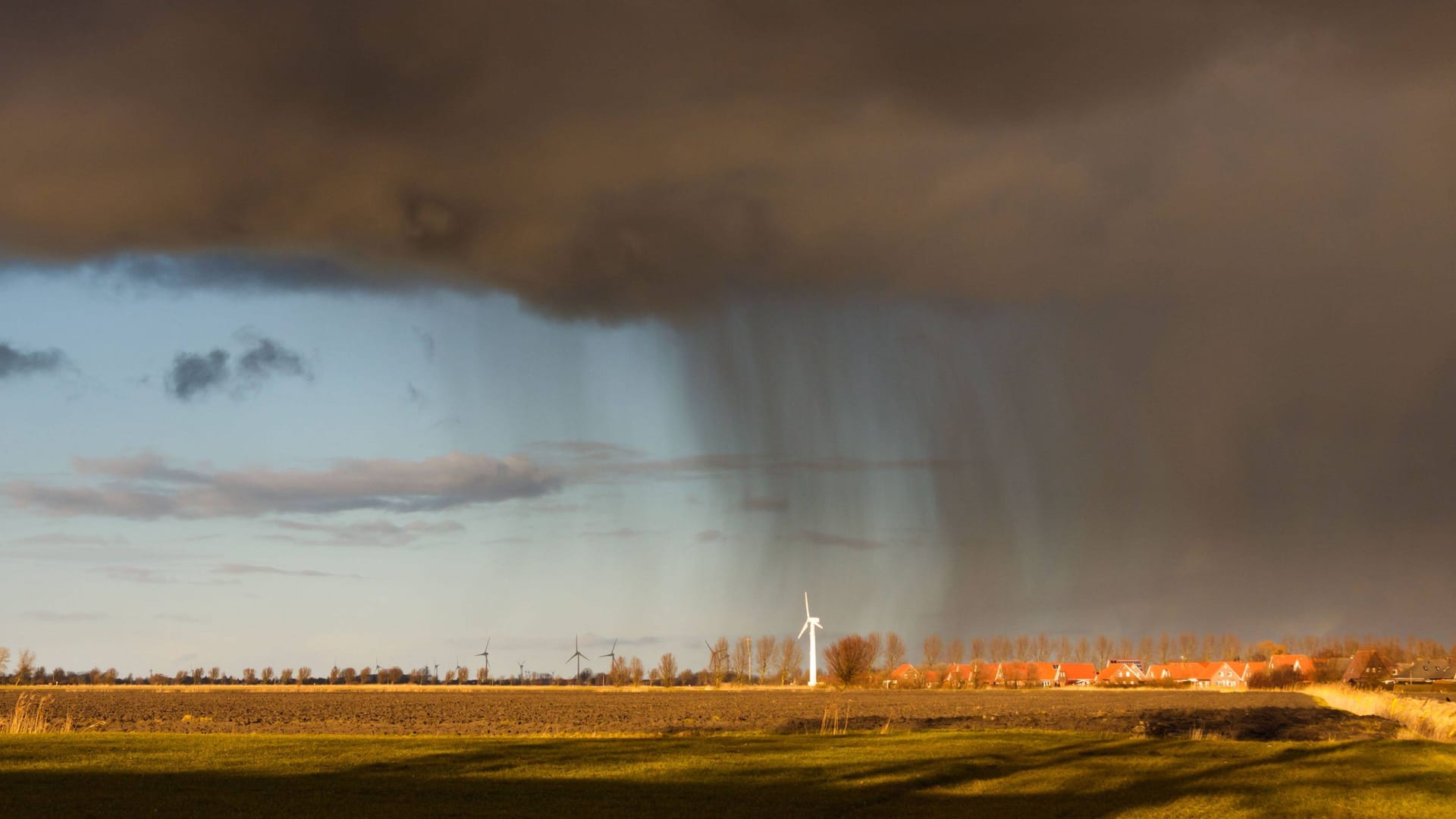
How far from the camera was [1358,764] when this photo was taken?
39.6m

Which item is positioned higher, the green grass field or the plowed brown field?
the green grass field

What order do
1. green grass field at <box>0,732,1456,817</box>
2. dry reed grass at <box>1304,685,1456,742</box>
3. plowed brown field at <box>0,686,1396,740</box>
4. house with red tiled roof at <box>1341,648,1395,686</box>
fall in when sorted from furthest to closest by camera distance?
1. house with red tiled roof at <box>1341,648,1395,686</box>
2. dry reed grass at <box>1304,685,1456,742</box>
3. plowed brown field at <box>0,686,1396,740</box>
4. green grass field at <box>0,732,1456,817</box>

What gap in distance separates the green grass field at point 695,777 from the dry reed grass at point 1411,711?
55.1 feet

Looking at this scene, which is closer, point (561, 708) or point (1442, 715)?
point (1442, 715)

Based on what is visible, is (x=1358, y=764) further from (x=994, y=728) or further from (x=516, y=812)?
(x=516, y=812)

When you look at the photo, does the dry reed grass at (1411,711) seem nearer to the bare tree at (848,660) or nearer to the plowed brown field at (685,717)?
the plowed brown field at (685,717)

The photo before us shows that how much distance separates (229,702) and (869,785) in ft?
264

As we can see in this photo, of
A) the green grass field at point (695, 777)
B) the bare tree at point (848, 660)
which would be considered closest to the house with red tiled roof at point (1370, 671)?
the bare tree at point (848, 660)

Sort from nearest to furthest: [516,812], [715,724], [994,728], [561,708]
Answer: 1. [516,812]
2. [994,728]
3. [715,724]
4. [561,708]

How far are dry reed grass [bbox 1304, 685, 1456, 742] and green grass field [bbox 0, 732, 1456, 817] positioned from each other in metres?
16.8

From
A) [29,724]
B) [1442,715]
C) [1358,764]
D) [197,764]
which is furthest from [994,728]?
[29,724]

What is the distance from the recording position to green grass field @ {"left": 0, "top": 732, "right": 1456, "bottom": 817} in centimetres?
2470

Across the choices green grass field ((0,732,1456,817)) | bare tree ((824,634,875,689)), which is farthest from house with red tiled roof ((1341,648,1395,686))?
green grass field ((0,732,1456,817))

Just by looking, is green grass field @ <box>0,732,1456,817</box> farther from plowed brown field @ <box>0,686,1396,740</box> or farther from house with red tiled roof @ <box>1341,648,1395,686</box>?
house with red tiled roof @ <box>1341,648,1395,686</box>
